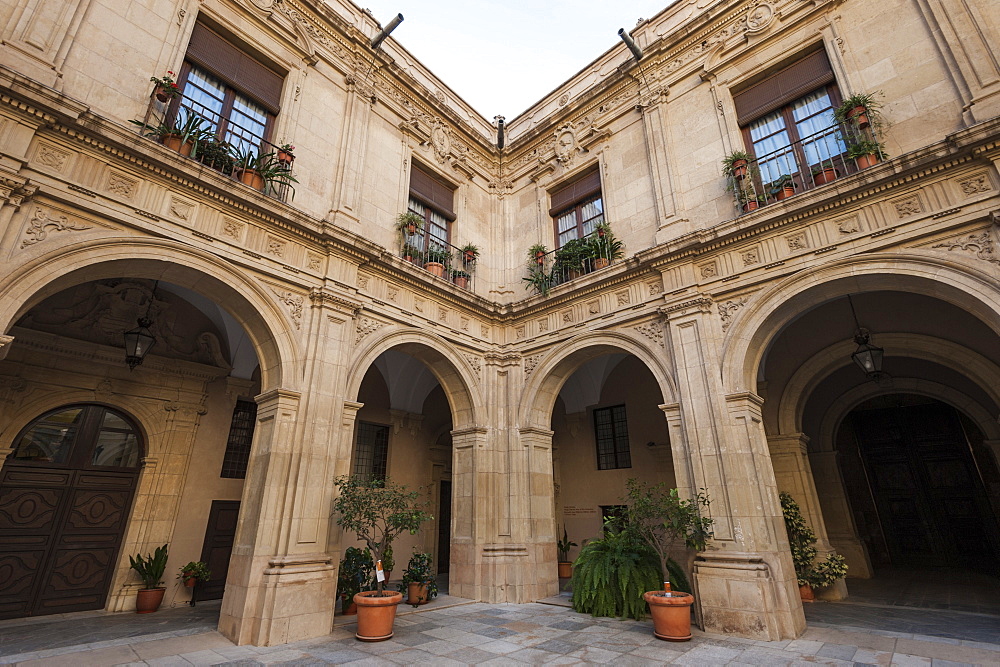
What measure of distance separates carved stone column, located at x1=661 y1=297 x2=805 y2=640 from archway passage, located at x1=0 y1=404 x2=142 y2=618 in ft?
28.5

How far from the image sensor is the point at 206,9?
708cm

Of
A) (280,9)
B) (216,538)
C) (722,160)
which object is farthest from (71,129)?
(722,160)

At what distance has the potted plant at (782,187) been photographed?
683 centimetres

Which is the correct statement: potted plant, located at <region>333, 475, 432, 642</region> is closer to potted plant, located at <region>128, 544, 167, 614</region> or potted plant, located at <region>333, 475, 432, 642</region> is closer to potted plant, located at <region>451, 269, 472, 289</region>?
potted plant, located at <region>128, 544, 167, 614</region>

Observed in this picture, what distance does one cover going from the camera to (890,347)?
26.2 ft

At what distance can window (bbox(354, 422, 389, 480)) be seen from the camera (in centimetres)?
1025

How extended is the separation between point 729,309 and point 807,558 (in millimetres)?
4219

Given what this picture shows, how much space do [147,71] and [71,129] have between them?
1.66 meters

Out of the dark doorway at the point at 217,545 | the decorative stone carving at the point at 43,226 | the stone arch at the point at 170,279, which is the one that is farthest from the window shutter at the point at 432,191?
the dark doorway at the point at 217,545

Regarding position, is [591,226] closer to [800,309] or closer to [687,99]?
[687,99]

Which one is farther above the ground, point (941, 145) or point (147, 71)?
point (147, 71)

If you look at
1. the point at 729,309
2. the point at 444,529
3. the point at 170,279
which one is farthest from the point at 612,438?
the point at 170,279

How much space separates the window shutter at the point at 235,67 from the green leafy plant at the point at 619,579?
884cm

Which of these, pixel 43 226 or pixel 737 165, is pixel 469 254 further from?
pixel 43 226
